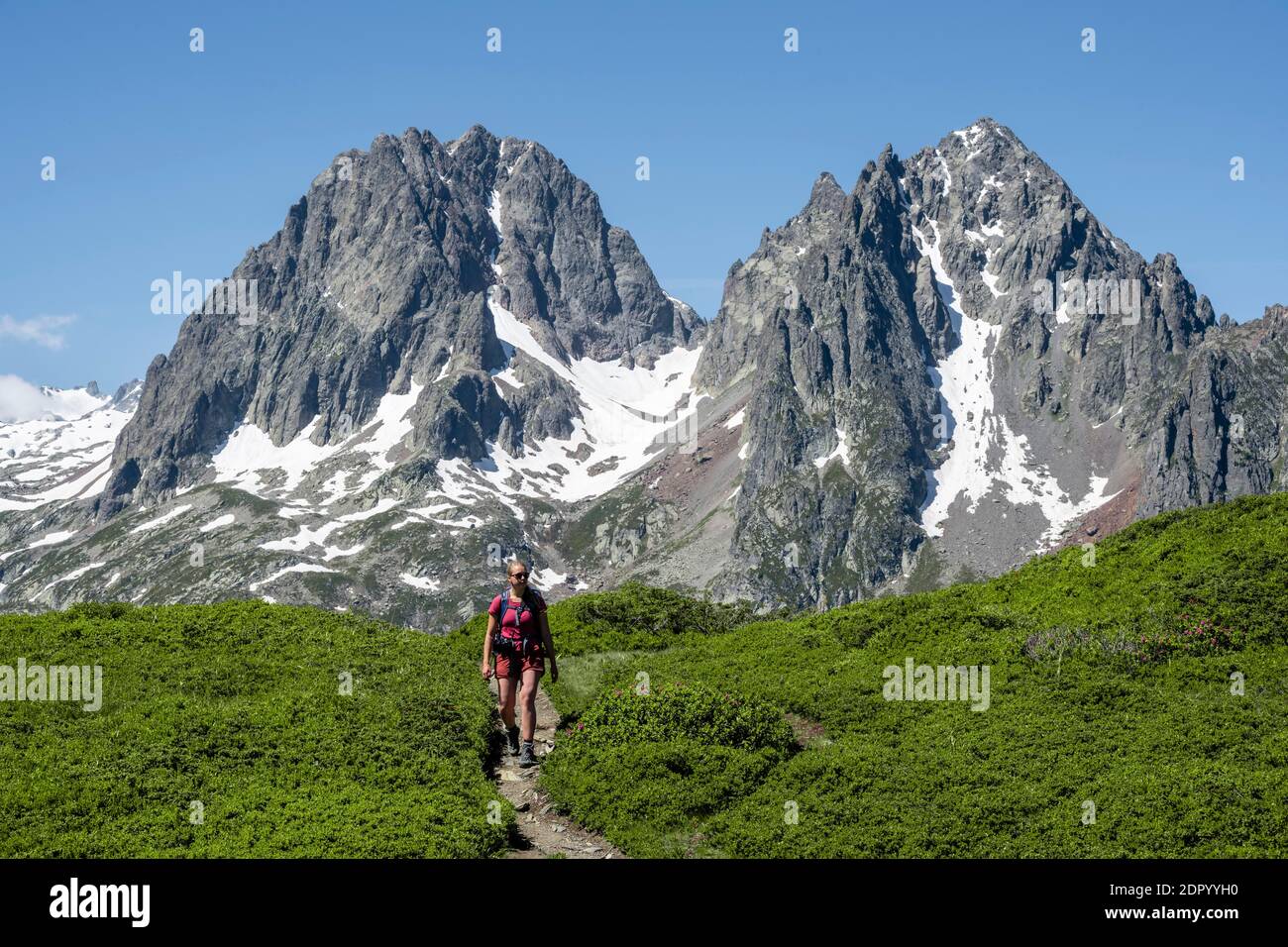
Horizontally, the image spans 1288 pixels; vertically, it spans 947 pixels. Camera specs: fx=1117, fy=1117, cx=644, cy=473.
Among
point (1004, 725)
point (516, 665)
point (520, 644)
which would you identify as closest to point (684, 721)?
point (516, 665)

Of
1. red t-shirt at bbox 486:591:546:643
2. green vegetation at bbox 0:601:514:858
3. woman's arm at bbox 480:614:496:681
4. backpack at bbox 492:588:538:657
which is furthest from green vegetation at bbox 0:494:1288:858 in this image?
red t-shirt at bbox 486:591:546:643

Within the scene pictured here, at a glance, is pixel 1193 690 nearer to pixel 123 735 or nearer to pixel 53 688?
pixel 123 735

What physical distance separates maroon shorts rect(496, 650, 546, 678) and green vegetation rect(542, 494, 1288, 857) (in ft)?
6.78

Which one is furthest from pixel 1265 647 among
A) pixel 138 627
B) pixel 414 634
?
pixel 138 627

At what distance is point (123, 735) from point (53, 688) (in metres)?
3.99

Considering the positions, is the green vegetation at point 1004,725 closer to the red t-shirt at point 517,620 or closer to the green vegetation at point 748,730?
the green vegetation at point 748,730

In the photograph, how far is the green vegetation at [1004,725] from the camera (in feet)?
64.7

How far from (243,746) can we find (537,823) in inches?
254

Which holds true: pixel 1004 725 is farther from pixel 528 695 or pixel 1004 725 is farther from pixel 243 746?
pixel 243 746

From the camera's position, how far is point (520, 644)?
79.5 ft

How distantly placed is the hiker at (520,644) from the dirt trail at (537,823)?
21.0 inches

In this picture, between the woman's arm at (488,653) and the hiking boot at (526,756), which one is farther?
the hiking boot at (526,756)

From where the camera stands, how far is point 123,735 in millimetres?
22984

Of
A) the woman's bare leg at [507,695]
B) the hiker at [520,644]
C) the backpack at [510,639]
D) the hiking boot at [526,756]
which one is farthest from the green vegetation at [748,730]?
the backpack at [510,639]
